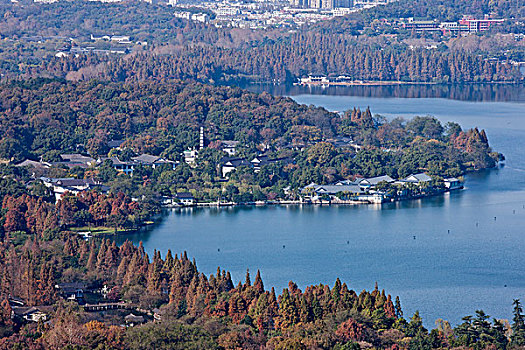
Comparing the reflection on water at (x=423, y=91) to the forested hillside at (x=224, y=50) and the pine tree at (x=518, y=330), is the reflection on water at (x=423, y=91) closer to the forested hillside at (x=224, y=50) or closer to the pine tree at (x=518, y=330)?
the forested hillside at (x=224, y=50)

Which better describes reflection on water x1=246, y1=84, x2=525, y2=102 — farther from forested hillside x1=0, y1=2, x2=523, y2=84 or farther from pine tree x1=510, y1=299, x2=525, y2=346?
pine tree x1=510, y1=299, x2=525, y2=346

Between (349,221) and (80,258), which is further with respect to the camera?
(349,221)

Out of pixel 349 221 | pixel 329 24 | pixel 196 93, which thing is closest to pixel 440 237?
pixel 349 221

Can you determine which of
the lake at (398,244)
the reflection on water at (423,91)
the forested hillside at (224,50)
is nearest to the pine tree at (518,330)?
the lake at (398,244)

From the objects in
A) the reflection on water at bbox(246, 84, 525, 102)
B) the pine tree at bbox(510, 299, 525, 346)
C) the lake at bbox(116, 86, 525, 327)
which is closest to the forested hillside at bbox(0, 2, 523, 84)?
the reflection on water at bbox(246, 84, 525, 102)

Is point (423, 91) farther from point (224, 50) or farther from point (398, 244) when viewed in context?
point (398, 244)

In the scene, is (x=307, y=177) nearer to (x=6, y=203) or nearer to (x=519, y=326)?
(x=6, y=203)
